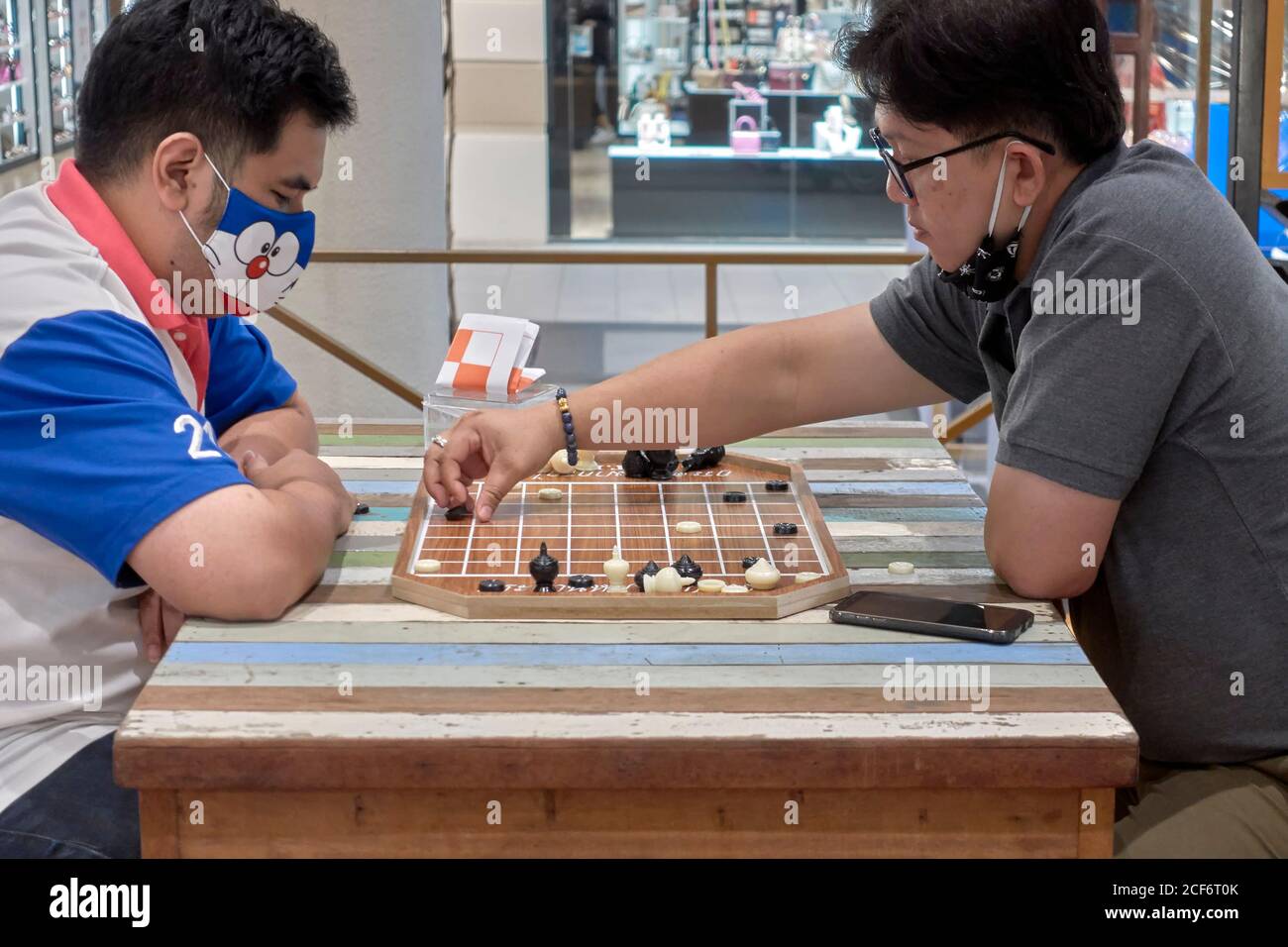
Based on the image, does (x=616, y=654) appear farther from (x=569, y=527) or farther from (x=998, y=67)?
(x=998, y=67)

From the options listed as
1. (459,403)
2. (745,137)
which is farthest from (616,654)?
(745,137)

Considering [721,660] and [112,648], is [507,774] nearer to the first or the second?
[721,660]

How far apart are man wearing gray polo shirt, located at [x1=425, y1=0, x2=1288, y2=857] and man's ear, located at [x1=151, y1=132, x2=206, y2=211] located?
849 mm

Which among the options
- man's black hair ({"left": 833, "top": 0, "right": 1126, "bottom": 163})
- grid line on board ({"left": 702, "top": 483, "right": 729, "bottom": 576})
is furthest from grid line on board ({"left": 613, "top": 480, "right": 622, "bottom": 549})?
man's black hair ({"left": 833, "top": 0, "right": 1126, "bottom": 163})

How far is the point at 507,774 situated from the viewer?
1.40 m

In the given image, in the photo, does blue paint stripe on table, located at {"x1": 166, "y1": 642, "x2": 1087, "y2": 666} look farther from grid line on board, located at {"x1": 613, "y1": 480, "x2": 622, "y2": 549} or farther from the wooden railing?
the wooden railing

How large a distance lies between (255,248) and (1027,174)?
101cm

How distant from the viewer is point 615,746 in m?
1.39

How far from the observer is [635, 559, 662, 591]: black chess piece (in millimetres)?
1744

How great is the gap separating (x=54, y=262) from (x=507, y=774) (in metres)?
0.88

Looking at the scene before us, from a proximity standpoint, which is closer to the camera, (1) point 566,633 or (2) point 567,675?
(2) point 567,675

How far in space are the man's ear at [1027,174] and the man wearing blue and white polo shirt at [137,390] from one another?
0.90m
